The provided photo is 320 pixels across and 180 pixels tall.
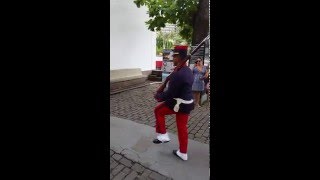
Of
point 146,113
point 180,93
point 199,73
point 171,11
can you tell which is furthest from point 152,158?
point 171,11

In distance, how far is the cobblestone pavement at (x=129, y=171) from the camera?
2498mm

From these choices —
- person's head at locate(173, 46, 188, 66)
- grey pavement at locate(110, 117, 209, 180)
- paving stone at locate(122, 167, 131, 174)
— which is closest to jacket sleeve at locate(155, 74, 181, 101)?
person's head at locate(173, 46, 188, 66)

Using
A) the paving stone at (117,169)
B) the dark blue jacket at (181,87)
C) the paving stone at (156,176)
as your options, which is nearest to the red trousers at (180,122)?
the dark blue jacket at (181,87)

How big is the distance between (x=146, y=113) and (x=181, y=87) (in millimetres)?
2587

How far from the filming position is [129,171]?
103 inches

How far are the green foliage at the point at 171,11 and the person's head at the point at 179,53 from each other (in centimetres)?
347

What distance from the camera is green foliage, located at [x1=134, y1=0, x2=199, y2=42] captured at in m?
5.82

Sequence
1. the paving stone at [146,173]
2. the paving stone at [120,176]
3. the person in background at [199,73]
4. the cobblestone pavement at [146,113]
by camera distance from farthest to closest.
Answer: the person in background at [199,73] < the cobblestone pavement at [146,113] < the paving stone at [146,173] < the paving stone at [120,176]

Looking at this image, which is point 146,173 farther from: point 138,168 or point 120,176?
point 120,176

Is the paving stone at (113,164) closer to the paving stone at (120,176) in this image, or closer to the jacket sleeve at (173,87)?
the paving stone at (120,176)

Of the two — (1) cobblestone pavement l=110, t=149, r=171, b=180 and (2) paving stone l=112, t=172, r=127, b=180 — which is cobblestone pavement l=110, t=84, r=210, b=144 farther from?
(2) paving stone l=112, t=172, r=127, b=180

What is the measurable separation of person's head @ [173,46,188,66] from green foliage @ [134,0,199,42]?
3.47 metres
